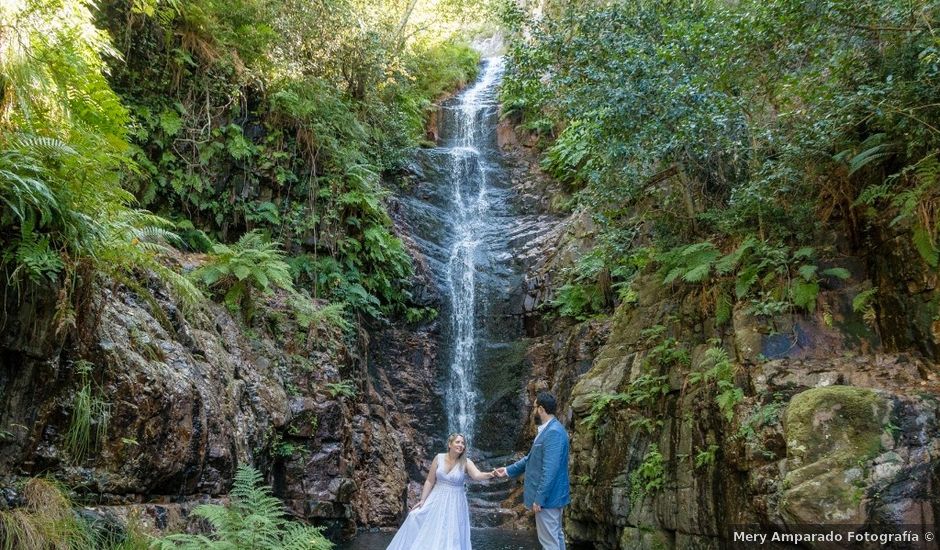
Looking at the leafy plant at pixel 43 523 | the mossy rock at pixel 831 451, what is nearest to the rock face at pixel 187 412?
the leafy plant at pixel 43 523

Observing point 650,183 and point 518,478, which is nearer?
point 650,183

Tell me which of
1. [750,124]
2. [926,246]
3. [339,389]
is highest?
[750,124]

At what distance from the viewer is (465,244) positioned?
53.9 ft

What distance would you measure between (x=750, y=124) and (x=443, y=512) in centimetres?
598

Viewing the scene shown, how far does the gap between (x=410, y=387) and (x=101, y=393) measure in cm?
879

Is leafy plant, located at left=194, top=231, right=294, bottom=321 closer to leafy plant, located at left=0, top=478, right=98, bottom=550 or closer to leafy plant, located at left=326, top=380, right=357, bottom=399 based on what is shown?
leafy plant, located at left=326, top=380, right=357, bottom=399

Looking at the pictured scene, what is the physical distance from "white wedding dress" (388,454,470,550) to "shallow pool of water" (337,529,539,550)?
135 inches

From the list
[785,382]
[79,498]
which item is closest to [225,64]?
[79,498]

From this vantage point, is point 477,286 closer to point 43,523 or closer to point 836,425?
point 836,425

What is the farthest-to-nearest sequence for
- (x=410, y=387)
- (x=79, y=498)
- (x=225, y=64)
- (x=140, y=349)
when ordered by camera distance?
(x=410, y=387) → (x=225, y=64) → (x=140, y=349) → (x=79, y=498)

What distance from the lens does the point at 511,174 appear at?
18.7 meters

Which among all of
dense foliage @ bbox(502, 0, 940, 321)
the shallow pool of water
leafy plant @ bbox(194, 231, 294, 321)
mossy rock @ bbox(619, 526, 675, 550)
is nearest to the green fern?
dense foliage @ bbox(502, 0, 940, 321)

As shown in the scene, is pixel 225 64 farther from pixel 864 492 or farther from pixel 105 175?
pixel 864 492

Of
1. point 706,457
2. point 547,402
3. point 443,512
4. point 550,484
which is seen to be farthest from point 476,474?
point 706,457
